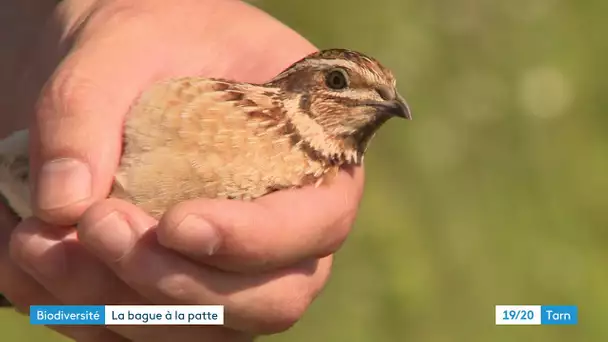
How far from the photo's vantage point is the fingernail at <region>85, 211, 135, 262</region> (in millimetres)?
2354

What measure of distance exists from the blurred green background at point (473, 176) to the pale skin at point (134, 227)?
2.43 meters

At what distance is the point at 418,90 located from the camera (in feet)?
20.9

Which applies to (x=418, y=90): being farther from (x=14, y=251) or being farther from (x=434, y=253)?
(x=14, y=251)

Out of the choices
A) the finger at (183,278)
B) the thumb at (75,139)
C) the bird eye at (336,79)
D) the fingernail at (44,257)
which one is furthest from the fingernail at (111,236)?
the bird eye at (336,79)

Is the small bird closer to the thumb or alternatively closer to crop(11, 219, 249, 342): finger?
the thumb

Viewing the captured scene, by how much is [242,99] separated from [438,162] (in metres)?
3.57

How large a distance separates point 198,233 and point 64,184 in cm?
43

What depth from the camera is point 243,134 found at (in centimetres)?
263

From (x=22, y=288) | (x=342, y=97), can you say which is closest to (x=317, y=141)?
(x=342, y=97)

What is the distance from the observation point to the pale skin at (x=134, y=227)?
242cm

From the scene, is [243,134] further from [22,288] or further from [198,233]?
[22,288]

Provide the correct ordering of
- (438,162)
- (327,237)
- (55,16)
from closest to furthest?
(327,237) → (55,16) → (438,162)

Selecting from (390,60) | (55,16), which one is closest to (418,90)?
(390,60)

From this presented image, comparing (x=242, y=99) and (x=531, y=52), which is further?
(x=531, y=52)
